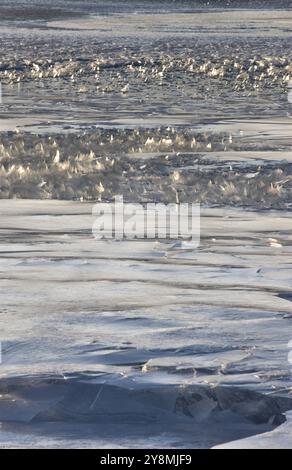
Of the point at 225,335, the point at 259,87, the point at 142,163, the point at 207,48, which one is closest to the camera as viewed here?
the point at 225,335

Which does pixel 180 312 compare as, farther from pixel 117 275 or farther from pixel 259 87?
pixel 259 87

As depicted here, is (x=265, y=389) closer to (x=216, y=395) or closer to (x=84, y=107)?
(x=216, y=395)

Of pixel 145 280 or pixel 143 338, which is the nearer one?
pixel 143 338

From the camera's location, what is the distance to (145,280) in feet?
26.9

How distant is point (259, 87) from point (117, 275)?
1866cm

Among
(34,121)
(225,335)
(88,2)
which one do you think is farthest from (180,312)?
(88,2)

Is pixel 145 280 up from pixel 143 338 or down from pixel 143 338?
down

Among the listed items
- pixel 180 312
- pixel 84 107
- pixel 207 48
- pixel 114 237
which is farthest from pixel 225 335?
pixel 207 48

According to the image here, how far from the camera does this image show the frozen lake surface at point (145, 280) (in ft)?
18.3

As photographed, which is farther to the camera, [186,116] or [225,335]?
[186,116]

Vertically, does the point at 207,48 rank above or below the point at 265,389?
below

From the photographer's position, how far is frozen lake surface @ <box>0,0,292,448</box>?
5574 millimetres

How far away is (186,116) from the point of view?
67.0 feet
